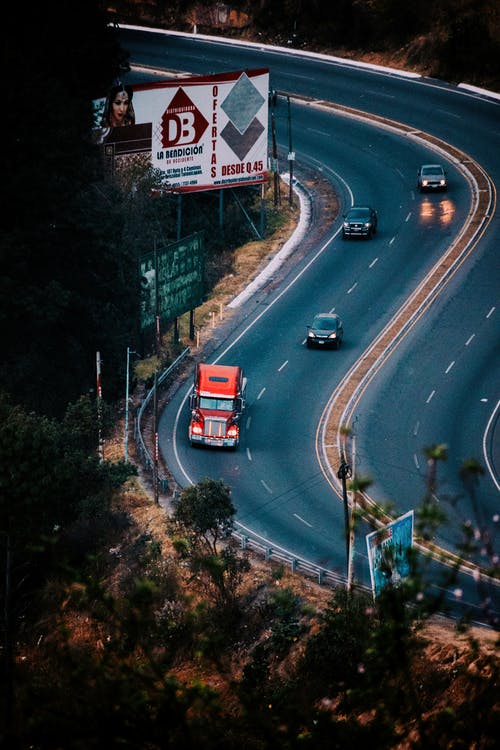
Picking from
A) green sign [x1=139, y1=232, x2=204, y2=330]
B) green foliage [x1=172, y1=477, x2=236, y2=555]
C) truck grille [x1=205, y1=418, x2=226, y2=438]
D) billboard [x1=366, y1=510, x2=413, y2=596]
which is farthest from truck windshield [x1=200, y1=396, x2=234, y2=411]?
billboard [x1=366, y1=510, x2=413, y2=596]

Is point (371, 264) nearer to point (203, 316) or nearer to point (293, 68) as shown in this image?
point (203, 316)

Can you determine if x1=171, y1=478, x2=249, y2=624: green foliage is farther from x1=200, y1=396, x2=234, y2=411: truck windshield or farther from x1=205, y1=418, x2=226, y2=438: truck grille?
x1=200, y1=396, x2=234, y2=411: truck windshield

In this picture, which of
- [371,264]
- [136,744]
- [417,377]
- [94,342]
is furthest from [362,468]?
[136,744]

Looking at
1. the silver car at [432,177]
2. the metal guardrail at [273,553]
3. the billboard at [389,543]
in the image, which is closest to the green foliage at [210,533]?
the metal guardrail at [273,553]

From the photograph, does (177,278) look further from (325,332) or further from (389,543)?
(389,543)

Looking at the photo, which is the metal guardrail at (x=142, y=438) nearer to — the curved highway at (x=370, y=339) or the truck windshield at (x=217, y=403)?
the curved highway at (x=370, y=339)

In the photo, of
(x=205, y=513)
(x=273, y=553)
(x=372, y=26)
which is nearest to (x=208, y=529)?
(x=205, y=513)

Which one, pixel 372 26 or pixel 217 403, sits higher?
pixel 372 26
